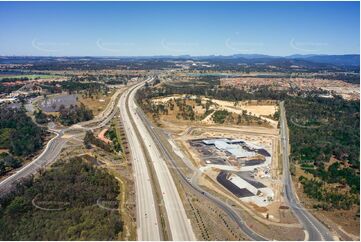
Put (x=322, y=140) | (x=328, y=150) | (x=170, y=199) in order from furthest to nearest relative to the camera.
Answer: (x=322, y=140) → (x=328, y=150) → (x=170, y=199)

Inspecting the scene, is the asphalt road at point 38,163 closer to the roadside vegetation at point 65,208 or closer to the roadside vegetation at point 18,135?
the roadside vegetation at point 18,135

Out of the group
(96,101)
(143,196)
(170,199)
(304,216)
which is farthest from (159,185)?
(96,101)

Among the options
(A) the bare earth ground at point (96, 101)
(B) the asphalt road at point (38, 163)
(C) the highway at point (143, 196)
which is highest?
(A) the bare earth ground at point (96, 101)

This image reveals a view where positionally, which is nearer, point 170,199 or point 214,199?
point 170,199

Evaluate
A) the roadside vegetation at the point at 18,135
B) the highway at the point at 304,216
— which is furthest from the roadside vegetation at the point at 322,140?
the roadside vegetation at the point at 18,135

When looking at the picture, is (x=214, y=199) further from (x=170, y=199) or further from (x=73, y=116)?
(x=73, y=116)

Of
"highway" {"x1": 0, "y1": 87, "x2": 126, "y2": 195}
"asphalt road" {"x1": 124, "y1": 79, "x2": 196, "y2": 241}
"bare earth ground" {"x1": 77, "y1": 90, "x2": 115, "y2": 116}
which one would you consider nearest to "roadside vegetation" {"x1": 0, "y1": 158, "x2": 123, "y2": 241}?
"highway" {"x1": 0, "y1": 87, "x2": 126, "y2": 195}

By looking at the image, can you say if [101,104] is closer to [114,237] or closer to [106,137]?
[106,137]
